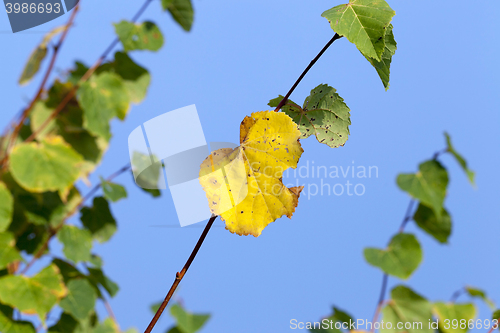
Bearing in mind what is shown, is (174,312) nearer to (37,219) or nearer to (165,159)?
(165,159)

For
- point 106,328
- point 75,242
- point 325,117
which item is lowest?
point 106,328

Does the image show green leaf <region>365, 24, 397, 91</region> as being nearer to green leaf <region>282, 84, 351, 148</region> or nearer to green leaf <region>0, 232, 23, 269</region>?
green leaf <region>282, 84, 351, 148</region>

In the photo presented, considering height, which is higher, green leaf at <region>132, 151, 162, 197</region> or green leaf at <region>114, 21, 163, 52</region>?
green leaf at <region>114, 21, 163, 52</region>

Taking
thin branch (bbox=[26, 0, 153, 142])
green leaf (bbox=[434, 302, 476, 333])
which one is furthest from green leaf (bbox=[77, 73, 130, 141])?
green leaf (bbox=[434, 302, 476, 333])

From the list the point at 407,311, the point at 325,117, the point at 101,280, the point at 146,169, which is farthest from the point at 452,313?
the point at 101,280

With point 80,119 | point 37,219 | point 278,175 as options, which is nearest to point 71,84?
point 80,119

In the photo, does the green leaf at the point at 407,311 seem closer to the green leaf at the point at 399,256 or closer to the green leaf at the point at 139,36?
the green leaf at the point at 399,256

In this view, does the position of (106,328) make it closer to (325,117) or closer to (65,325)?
(65,325)
